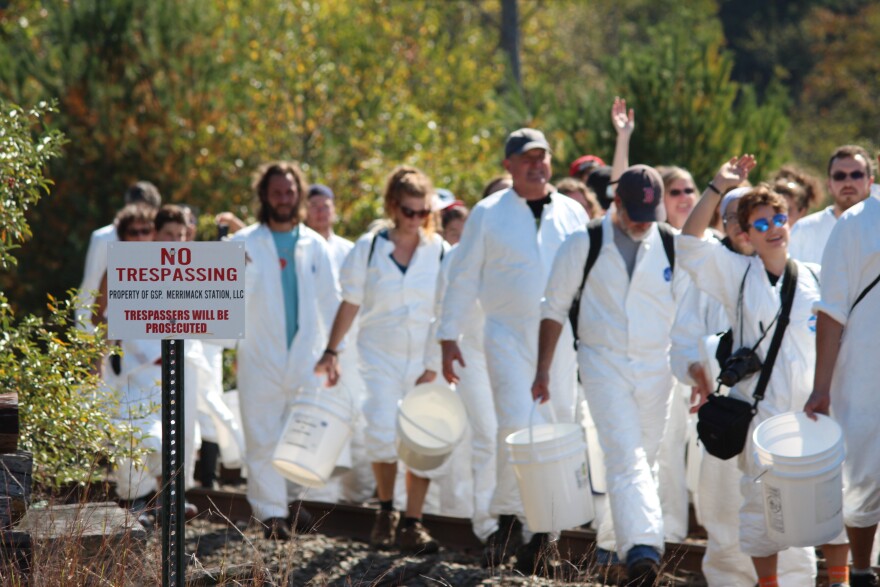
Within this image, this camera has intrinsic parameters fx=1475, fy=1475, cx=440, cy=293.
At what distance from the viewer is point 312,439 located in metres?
9.86

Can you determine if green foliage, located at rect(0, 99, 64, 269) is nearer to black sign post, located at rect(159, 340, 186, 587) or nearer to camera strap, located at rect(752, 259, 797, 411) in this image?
black sign post, located at rect(159, 340, 186, 587)

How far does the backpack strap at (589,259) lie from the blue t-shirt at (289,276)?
2.63 metres

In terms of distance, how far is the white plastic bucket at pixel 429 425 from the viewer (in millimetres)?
9445

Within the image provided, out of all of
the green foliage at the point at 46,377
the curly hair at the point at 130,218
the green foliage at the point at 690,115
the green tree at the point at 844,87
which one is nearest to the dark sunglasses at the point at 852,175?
the curly hair at the point at 130,218

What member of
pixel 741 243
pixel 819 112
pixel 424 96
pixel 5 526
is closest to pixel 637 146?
pixel 741 243

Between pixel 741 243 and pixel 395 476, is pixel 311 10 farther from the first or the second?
pixel 741 243

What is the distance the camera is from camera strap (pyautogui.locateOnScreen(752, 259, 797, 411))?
7.37m

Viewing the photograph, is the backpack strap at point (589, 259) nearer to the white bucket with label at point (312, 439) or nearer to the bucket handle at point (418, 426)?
the bucket handle at point (418, 426)

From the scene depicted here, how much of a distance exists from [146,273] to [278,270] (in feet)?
15.7

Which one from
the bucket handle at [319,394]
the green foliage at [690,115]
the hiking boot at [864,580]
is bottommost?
the hiking boot at [864,580]

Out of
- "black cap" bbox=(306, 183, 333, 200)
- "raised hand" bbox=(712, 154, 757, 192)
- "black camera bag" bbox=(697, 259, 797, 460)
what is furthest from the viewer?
"black cap" bbox=(306, 183, 333, 200)

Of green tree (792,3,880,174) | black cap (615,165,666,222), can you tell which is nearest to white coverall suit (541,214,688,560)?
black cap (615,165,666,222)

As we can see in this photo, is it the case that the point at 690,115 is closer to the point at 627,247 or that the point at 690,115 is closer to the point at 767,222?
Result: the point at 627,247

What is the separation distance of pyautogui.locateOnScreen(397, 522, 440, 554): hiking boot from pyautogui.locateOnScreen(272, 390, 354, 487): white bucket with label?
0.68 meters
